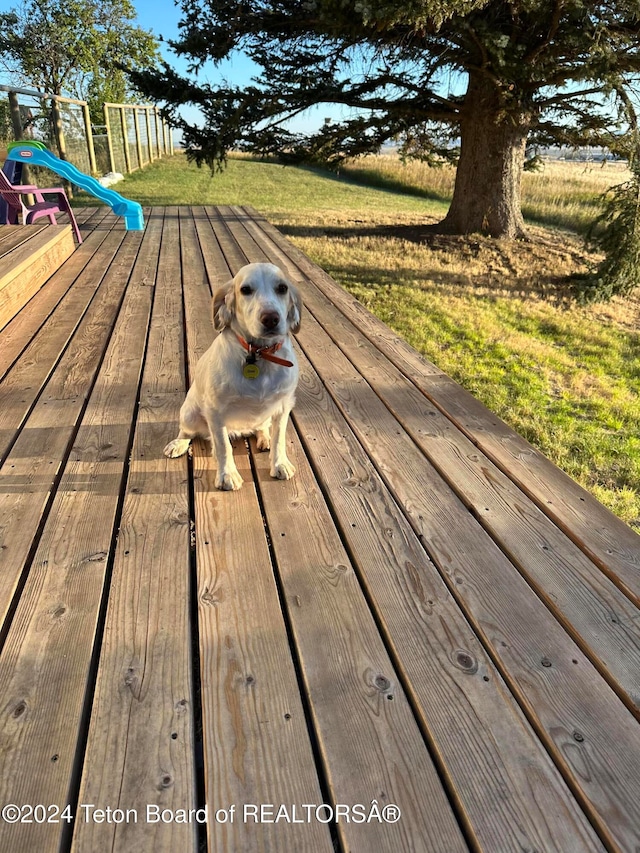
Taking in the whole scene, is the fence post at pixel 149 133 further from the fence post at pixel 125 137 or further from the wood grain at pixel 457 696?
the wood grain at pixel 457 696

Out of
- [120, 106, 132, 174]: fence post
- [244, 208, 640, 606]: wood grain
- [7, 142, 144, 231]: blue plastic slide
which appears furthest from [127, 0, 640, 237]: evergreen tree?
[120, 106, 132, 174]: fence post

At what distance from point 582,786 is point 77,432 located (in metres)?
2.45

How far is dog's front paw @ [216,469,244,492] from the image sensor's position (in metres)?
2.29

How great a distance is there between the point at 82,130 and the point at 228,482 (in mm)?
13897

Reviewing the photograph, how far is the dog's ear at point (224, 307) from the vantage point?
2209 millimetres

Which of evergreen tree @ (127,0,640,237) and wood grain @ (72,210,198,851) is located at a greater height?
evergreen tree @ (127,0,640,237)

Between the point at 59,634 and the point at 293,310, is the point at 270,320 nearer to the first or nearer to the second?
the point at 293,310

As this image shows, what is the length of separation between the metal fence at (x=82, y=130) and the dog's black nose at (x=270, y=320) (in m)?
7.84

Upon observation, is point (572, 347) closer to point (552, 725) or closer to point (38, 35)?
point (552, 725)

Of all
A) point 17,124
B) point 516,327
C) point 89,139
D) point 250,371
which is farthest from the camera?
point 89,139

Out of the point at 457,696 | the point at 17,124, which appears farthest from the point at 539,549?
the point at 17,124

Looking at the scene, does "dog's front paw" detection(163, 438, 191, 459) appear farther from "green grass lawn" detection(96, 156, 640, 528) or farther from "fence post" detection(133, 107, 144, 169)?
"fence post" detection(133, 107, 144, 169)

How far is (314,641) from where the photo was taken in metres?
1.60

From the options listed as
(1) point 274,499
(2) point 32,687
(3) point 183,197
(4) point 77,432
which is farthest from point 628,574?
(3) point 183,197
